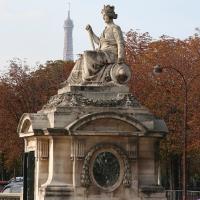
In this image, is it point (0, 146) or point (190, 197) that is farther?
point (0, 146)

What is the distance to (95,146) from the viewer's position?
2464cm

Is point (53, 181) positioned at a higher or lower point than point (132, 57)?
lower

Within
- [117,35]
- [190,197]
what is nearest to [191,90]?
[190,197]

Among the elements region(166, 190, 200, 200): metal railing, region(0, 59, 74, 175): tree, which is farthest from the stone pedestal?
region(0, 59, 74, 175): tree

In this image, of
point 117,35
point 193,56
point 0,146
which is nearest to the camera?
point 117,35

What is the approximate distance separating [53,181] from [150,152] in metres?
3.19

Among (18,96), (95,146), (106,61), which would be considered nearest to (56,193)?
(95,146)

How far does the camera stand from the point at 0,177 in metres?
84.4

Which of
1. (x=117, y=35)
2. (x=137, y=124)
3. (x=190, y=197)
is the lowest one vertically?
(x=190, y=197)

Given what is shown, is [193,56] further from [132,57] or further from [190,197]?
[190,197]

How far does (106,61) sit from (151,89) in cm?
2535

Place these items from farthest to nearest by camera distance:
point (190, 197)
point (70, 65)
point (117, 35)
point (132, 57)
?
1. point (70, 65)
2. point (132, 57)
3. point (190, 197)
4. point (117, 35)

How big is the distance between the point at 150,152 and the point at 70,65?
41.8 meters

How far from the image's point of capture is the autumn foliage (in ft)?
161
